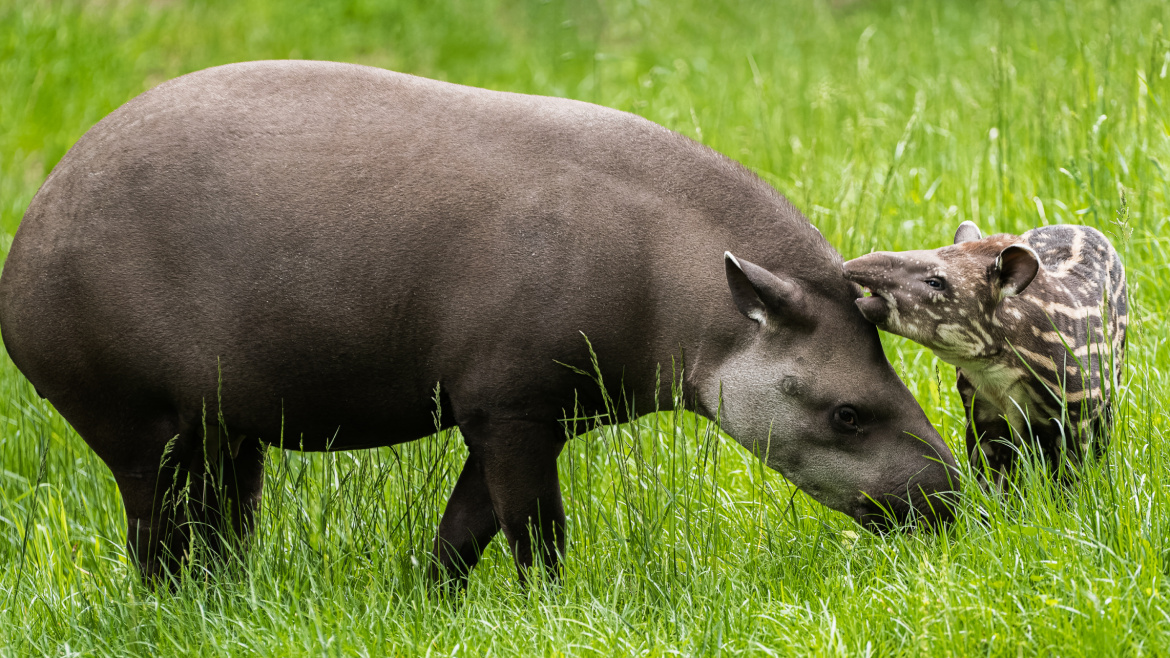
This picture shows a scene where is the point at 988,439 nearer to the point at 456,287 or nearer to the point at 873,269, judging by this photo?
the point at 873,269

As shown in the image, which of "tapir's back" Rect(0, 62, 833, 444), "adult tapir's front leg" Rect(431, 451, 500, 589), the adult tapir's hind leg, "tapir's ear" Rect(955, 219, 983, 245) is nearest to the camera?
"tapir's back" Rect(0, 62, 833, 444)

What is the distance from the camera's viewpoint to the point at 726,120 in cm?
869

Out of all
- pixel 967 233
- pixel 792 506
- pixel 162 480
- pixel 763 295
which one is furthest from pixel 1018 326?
pixel 162 480


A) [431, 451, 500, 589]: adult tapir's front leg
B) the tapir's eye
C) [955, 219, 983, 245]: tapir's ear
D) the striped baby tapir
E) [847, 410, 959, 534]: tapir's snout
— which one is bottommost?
[431, 451, 500, 589]: adult tapir's front leg

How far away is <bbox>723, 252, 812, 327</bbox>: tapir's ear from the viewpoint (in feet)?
11.9

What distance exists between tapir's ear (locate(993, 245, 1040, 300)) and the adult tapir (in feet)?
1.62

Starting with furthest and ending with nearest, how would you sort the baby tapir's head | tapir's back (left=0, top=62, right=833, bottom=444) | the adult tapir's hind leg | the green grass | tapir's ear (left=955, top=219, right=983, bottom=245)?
the adult tapir's hind leg
tapir's ear (left=955, top=219, right=983, bottom=245)
tapir's back (left=0, top=62, right=833, bottom=444)
the baby tapir's head
the green grass

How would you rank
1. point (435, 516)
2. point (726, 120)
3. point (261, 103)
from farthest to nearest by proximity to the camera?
1. point (726, 120)
2. point (435, 516)
3. point (261, 103)

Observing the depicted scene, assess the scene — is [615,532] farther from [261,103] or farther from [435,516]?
[261,103]

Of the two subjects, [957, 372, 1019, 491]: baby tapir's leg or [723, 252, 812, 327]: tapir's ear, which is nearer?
[723, 252, 812, 327]: tapir's ear

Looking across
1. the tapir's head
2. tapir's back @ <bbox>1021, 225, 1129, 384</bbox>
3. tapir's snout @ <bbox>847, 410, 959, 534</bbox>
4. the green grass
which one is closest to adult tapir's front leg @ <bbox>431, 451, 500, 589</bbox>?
the green grass

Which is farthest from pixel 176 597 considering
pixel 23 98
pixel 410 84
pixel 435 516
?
pixel 23 98

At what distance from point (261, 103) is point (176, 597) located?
1704 mm

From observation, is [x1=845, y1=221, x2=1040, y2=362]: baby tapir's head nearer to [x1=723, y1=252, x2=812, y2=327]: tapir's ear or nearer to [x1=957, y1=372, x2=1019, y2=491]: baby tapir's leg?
[x1=723, y1=252, x2=812, y2=327]: tapir's ear
